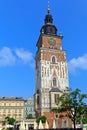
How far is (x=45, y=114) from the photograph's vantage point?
56.4 meters

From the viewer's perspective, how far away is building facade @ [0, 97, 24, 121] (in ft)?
292

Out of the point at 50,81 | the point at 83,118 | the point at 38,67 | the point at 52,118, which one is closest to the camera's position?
the point at 83,118

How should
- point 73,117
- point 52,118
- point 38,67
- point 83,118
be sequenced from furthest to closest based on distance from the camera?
point 38,67 → point 52,118 → point 83,118 → point 73,117

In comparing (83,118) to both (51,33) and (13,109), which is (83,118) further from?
(13,109)

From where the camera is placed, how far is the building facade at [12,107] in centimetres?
8894

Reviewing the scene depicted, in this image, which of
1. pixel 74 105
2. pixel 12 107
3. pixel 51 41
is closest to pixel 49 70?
pixel 51 41

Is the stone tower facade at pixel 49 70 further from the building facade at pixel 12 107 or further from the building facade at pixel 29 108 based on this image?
the building facade at pixel 29 108

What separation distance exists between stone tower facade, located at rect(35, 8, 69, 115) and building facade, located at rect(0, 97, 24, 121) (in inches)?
1203

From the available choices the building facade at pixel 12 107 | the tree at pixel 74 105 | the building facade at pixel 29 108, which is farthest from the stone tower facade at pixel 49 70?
the building facade at pixel 29 108

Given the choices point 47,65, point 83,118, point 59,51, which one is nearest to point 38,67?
point 47,65

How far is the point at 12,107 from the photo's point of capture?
3546 inches

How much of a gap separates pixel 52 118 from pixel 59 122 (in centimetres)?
222

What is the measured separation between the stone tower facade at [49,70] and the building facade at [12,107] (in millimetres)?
30558

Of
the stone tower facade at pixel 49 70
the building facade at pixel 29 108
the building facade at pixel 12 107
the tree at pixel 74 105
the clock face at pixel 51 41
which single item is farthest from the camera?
the building facade at pixel 29 108
